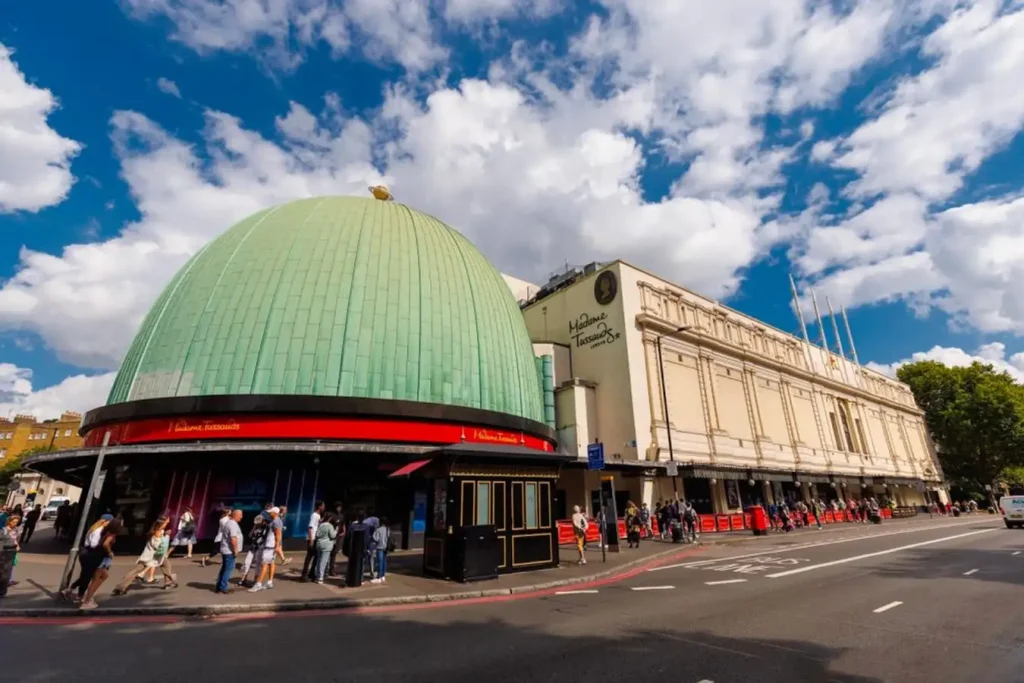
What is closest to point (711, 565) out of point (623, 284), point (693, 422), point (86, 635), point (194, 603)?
point (194, 603)

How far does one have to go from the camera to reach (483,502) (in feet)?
47.6

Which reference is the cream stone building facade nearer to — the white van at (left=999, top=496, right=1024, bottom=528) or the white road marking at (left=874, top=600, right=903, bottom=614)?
the white van at (left=999, top=496, right=1024, bottom=528)

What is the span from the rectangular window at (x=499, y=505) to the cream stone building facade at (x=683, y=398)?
1096 centimetres

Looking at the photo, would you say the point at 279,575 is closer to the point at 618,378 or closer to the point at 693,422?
the point at 618,378

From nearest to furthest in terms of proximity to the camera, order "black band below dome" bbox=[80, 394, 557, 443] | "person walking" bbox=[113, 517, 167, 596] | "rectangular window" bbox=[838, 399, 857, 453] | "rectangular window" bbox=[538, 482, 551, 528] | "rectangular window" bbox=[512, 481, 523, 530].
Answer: "person walking" bbox=[113, 517, 167, 596], "rectangular window" bbox=[512, 481, 523, 530], "rectangular window" bbox=[538, 482, 551, 528], "black band below dome" bbox=[80, 394, 557, 443], "rectangular window" bbox=[838, 399, 857, 453]

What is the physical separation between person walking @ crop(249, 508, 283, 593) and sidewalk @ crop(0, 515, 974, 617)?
0.30m

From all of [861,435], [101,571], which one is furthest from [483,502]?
[861,435]

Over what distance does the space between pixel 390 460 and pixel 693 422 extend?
22.4 metres

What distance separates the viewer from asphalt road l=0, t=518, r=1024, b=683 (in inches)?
241

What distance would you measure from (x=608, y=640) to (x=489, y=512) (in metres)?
7.43

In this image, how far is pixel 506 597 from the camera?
11.8 m

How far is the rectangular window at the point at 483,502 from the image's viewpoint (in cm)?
1438

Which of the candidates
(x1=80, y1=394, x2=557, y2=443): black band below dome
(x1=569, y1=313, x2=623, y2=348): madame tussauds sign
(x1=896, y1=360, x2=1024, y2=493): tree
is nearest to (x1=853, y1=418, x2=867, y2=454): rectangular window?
(x1=896, y1=360, x2=1024, y2=493): tree

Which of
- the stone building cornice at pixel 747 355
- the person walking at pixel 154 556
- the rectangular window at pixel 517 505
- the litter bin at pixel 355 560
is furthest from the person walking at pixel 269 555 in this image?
the stone building cornice at pixel 747 355
